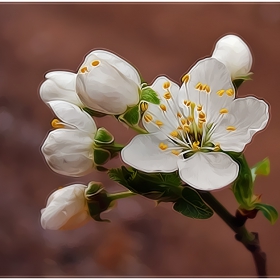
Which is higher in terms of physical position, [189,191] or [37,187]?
[189,191]

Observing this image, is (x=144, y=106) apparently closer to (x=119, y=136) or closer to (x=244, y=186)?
(x=244, y=186)

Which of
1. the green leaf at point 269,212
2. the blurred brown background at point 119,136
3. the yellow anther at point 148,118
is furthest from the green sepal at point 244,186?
the blurred brown background at point 119,136

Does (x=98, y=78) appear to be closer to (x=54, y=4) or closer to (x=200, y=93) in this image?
(x=200, y=93)

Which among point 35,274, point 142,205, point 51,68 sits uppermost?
point 51,68

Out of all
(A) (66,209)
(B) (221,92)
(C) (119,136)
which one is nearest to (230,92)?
(B) (221,92)

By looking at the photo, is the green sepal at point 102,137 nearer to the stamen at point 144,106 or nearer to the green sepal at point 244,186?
Result: the stamen at point 144,106

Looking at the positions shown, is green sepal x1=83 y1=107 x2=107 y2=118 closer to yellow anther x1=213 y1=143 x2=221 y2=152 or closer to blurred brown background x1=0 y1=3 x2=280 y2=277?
yellow anther x1=213 y1=143 x2=221 y2=152

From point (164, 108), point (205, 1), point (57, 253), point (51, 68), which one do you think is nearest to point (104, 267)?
point (57, 253)
